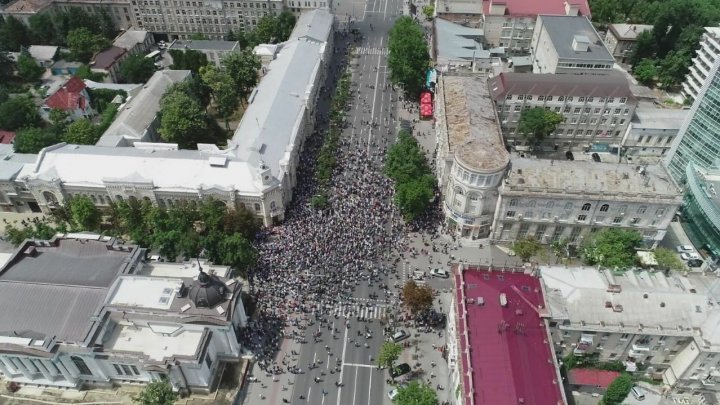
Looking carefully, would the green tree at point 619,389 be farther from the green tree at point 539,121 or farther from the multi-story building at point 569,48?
the multi-story building at point 569,48

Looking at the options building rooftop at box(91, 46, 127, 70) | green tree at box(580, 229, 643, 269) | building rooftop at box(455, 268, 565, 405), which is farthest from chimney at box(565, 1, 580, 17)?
building rooftop at box(91, 46, 127, 70)

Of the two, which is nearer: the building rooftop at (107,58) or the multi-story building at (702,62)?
the multi-story building at (702,62)

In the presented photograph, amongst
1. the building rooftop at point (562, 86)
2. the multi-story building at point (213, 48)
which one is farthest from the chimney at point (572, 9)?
the multi-story building at point (213, 48)

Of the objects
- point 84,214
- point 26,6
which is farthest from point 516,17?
point 26,6

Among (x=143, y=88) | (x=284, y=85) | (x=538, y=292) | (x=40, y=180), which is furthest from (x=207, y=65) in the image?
(x=538, y=292)

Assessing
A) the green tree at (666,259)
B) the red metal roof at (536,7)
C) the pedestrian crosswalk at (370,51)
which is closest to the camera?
the green tree at (666,259)
